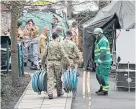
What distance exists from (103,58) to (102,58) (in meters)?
0.03

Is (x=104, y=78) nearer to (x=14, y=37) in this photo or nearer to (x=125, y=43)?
(x=14, y=37)

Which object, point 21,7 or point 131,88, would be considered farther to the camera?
point 131,88

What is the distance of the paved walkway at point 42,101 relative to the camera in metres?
11.3

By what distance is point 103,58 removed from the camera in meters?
13.5

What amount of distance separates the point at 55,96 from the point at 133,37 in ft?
18.2

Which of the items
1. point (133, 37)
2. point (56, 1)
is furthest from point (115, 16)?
point (56, 1)

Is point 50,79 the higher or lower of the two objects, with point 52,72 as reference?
lower

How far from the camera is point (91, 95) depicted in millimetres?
13477

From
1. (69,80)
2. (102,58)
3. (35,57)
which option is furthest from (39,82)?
(35,57)

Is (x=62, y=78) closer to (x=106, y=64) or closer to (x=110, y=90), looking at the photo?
(x=106, y=64)

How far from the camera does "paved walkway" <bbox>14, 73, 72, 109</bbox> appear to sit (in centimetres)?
1134

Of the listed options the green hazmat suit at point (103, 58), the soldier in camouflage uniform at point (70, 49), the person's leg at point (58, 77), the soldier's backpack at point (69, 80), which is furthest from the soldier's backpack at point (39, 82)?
the green hazmat suit at point (103, 58)

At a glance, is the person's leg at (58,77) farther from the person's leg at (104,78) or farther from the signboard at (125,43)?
the signboard at (125,43)

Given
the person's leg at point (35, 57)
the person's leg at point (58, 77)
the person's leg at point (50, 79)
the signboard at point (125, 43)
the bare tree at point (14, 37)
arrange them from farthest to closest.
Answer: the person's leg at point (35, 57), the signboard at point (125, 43), the bare tree at point (14, 37), the person's leg at point (58, 77), the person's leg at point (50, 79)
